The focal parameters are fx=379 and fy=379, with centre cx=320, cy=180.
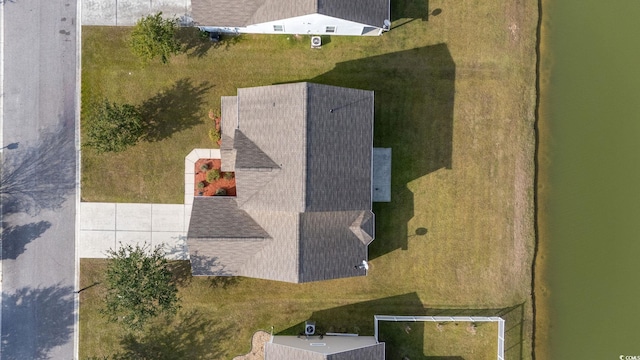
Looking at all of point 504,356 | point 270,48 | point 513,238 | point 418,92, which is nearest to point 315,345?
point 504,356

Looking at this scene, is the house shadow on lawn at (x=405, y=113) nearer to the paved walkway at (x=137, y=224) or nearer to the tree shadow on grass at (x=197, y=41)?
the tree shadow on grass at (x=197, y=41)

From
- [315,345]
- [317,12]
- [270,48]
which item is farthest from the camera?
[270,48]

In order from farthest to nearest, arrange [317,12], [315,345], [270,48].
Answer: [270,48], [315,345], [317,12]

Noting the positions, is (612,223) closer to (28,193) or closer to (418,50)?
(418,50)

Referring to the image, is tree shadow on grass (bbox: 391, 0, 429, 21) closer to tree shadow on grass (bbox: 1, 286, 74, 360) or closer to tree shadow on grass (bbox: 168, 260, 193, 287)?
tree shadow on grass (bbox: 168, 260, 193, 287)

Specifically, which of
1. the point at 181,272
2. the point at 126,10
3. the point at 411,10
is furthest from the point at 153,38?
the point at 411,10

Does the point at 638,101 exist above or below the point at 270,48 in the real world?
below

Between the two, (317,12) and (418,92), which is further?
(418,92)

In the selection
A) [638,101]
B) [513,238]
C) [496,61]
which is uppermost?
[496,61]
